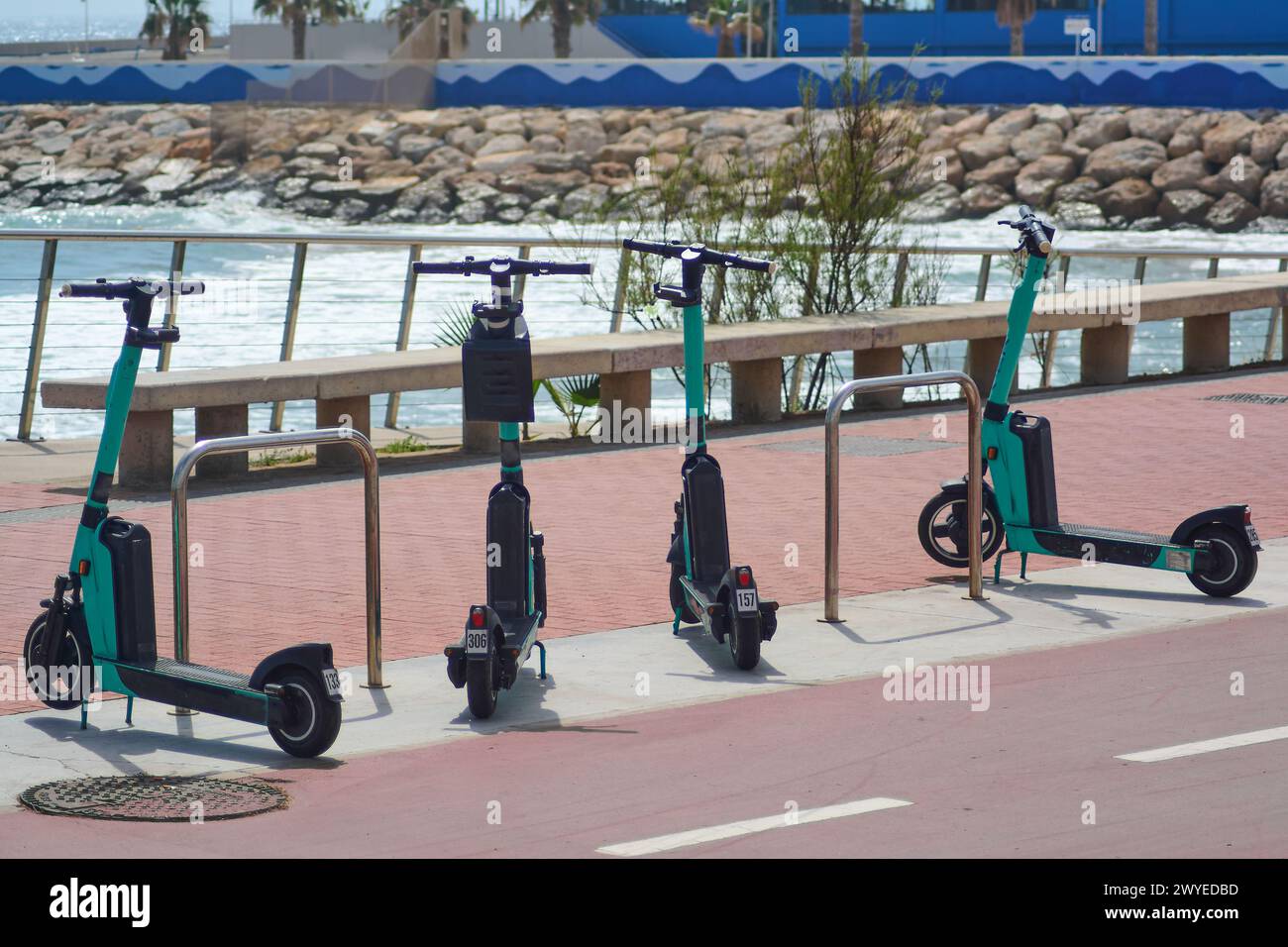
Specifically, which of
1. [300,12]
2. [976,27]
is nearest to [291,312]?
[976,27]

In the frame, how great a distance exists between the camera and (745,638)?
712 centimetres

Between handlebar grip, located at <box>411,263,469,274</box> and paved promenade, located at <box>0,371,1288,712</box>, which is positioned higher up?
handlebar grip, located at <box>411,263,469,274</box>

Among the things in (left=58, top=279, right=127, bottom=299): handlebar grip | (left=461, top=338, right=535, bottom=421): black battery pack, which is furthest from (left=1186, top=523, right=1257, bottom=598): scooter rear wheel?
(left=58, top=279, right=127, bottom=299): handlebar grip

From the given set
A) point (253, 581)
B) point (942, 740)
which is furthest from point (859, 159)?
point (942, 740)

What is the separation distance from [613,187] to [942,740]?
50.1 metres

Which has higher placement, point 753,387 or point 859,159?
point 859,159

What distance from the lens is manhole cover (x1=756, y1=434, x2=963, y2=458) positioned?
1288 cm

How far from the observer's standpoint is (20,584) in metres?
8.68

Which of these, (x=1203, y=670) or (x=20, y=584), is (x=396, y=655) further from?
(x=1203, y=670)

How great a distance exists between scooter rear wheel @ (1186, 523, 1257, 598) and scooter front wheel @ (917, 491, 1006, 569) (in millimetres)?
881

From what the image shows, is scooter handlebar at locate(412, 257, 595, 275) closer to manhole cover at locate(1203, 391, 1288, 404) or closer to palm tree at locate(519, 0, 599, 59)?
manhole cover at locate(1203, 391, 1288, 404)

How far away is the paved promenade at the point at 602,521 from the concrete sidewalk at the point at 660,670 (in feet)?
0.97
